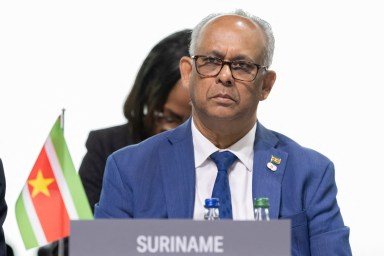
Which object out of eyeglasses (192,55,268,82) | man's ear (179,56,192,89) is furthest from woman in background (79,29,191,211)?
eyeglasses (192,55,268,82)

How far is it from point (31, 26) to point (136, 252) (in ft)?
9.98

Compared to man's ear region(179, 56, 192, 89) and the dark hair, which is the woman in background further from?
man's ear region(179, 56, 192, 89)

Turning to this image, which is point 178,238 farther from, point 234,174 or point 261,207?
point 234,174

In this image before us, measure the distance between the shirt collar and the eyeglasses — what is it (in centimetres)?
24

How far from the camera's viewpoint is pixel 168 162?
3449 millimetres

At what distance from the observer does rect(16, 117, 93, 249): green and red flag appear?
9.77 ft

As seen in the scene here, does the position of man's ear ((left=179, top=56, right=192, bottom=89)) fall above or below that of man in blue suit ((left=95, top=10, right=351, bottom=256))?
above

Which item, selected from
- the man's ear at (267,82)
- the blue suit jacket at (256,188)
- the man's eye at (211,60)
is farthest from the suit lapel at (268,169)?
the man's eye at (211,60)

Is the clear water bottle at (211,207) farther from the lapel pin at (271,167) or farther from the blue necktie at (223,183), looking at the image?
the lapel pin at (271,167)

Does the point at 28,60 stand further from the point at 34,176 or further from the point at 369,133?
the point at 34,176

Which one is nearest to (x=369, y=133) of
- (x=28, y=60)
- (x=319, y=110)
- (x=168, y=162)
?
(x=319, y=110)

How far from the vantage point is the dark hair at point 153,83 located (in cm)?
497

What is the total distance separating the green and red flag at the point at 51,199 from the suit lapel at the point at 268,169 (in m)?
0.64

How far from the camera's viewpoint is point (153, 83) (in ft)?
16.4
